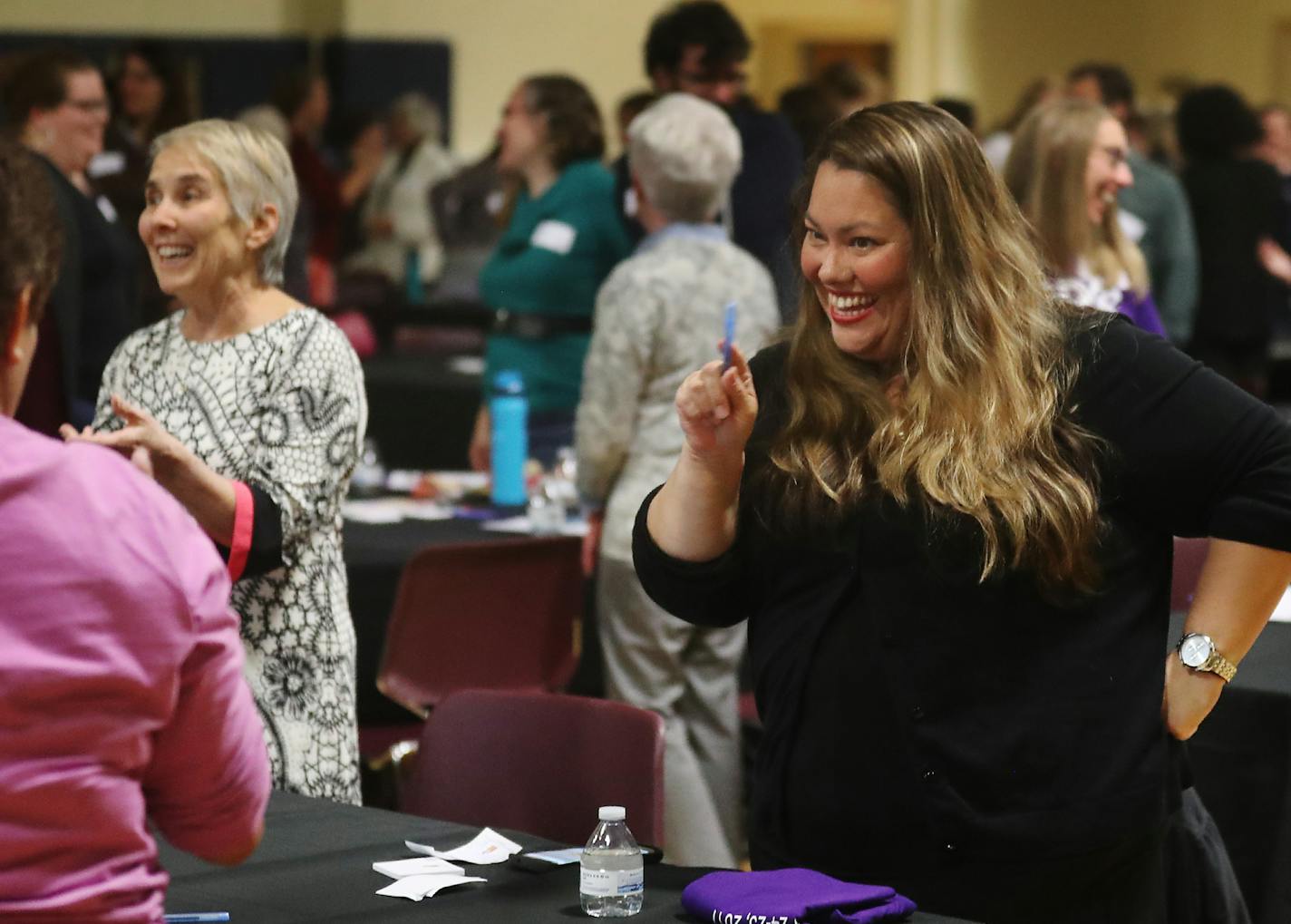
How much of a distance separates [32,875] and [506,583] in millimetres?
2549

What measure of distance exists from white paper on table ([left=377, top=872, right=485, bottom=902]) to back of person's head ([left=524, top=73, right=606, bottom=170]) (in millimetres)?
3348

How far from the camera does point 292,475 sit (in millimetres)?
2670

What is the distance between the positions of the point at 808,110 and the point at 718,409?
5084 mm

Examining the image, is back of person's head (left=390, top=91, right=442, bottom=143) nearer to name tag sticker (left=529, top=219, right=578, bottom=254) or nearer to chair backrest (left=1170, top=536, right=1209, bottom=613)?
name tag sticker (left=529, top=219, right=578, bottom=254)

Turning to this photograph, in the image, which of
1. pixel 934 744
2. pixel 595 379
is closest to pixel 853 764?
pixel 934 744

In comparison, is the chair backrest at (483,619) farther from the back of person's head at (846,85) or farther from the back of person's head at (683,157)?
the back of person's head at (846,85)

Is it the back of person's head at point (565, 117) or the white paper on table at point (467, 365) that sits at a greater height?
the back of person's head at point (565, 117)

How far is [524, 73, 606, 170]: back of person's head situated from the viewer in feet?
16.9

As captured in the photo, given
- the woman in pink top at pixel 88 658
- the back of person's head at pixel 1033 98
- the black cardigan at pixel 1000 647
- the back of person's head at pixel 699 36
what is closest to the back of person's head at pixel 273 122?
the back of person's head at pixel 1033 98

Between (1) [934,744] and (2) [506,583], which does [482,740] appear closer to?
(1) [934,744]

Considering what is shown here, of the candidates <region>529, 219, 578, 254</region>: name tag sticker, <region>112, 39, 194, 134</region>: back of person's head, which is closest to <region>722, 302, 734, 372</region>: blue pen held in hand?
<region>529, 219, 578, 254</region>: name tag sticker

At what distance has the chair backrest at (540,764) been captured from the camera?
8.17 ft

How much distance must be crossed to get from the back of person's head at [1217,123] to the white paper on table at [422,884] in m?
6.08

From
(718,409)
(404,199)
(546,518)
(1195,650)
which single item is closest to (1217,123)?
(546,518)
